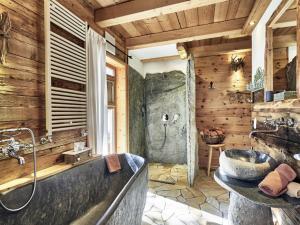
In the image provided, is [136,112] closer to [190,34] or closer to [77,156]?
→ [190,34]

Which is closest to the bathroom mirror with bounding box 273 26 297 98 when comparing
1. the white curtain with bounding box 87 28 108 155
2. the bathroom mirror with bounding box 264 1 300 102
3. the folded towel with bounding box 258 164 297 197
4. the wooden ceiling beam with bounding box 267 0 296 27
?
the bathroom mirror with bounding box 264 1 300 102

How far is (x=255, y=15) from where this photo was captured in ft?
7.33

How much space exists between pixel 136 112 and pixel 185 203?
2.17 m

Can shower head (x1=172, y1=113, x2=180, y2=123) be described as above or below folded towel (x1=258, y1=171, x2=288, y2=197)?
above

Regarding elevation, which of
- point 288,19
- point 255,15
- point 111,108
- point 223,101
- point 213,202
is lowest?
point 213,202

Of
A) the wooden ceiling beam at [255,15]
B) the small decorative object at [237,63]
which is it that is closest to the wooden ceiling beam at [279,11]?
the wooden ceiling beam at [255,15]

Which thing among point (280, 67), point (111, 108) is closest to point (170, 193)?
point (111, 108)

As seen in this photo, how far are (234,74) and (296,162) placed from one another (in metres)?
2.73

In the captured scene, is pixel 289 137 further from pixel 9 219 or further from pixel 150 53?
pixel 150 53

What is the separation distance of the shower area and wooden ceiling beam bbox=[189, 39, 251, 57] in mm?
616

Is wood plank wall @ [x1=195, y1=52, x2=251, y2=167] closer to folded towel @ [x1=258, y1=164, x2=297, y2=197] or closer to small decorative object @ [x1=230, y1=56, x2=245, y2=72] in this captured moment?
small decorative object @ [x1=230, y1=56, x2=245, y2=72]

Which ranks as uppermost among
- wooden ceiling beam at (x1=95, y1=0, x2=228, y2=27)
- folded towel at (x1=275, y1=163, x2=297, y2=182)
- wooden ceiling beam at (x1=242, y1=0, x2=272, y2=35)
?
wooden ceiling beam at (x1=95, y1=0, x2=228, y2=27)

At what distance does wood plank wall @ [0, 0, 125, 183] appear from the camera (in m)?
1.46

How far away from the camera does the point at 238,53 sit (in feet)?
12.2
